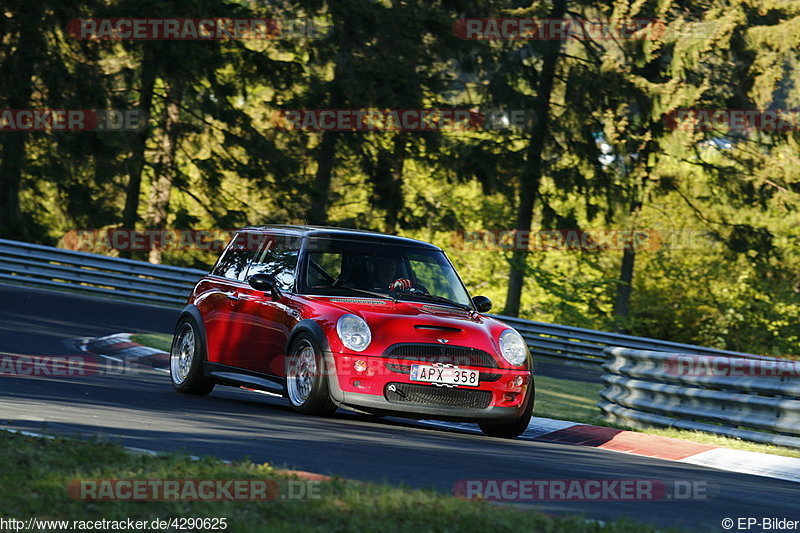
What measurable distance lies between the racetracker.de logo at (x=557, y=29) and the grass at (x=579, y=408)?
46.0ft

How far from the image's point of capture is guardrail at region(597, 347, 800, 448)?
11.0m

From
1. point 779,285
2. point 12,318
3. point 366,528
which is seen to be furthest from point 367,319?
point 779,285

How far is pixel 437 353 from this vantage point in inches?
382

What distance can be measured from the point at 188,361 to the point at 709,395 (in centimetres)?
518

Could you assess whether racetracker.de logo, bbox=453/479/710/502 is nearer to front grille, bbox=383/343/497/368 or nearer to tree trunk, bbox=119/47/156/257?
front grille, bbox=383/343/497/368

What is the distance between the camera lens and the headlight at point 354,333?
9.64 meters

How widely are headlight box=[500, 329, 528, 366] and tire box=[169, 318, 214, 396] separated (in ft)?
9.69

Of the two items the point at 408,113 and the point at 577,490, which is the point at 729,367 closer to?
the point at 577,490

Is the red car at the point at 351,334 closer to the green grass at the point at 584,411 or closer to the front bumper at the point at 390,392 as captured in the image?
the front bumper at the point at 390,392

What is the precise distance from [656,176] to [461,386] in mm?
27076

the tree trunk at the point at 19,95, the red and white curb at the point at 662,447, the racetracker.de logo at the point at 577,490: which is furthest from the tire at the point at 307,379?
the tree trunk at the point at 19,95

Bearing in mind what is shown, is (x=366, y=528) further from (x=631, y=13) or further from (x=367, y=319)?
(x=631, y=13)

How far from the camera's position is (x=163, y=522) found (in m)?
5.02

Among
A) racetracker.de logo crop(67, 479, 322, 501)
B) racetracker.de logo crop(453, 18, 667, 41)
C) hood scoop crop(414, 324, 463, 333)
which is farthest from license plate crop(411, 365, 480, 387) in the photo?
racetracker.de logo crop(453, 18, 667, 41)
